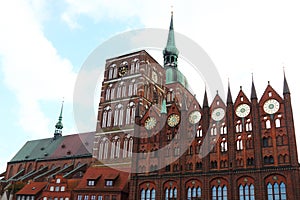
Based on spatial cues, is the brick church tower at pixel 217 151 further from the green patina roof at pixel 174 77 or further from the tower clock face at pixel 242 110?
the green patina roof at pixel 174 77

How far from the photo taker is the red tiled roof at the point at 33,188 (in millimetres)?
62625

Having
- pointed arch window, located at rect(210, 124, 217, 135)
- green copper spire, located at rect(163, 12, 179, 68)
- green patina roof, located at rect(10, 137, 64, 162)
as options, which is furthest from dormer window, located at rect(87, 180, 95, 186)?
green copper spire, located at rect(163, 12, 179, 68)

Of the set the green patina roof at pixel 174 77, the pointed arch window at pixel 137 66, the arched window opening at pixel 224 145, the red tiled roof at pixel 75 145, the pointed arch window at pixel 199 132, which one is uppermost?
the green patina roof at pixel 174 77

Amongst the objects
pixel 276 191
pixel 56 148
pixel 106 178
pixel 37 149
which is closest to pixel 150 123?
pixel 106 178

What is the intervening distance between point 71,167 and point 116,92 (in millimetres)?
19178

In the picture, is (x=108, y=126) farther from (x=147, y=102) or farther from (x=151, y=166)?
(x=151, y=166)

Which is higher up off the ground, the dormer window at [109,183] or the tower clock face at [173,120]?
the tower clock face at [173,120]

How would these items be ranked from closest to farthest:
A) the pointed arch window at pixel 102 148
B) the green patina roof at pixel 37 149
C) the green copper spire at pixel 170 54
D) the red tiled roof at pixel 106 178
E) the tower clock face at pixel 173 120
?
the tower clock face at pixel 173 120 < the red tiled roof at pixel 106 178 < the pointed arch window at pixel 102 148 < the green copper spire at pixel 170 54 < the green patina roof at pixel 37 149

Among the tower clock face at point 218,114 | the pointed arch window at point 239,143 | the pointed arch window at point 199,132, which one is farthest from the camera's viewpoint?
the pointed arch window at point 199,132

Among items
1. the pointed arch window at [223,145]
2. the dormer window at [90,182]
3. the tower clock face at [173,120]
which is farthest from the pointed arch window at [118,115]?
the pointed arch window at [223,145]

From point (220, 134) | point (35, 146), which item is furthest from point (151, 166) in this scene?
point (35, 146)

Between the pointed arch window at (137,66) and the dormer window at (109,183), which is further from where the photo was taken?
the pointed arch window at (137,66)

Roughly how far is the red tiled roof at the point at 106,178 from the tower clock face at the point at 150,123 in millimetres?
8274

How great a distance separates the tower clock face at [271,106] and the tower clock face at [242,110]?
2.20 m
